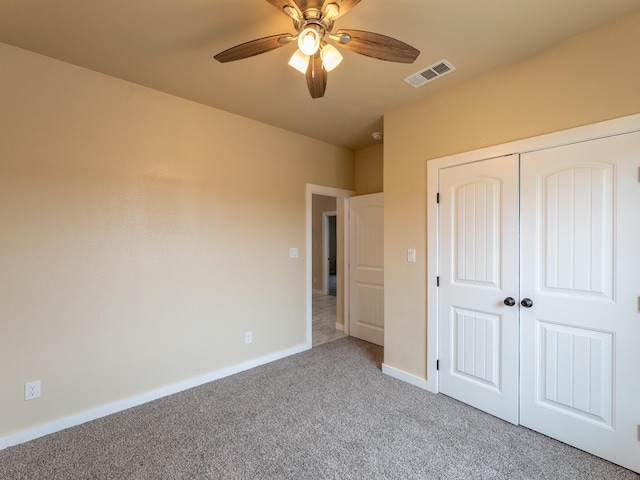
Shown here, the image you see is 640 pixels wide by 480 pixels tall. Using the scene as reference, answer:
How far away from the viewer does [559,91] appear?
193 cm

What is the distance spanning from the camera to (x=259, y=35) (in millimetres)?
1830

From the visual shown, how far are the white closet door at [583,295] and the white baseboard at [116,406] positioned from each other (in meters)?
2.49

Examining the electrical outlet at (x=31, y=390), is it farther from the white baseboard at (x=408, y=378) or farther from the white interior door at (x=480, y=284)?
the white interior door at (x=480, y=284)

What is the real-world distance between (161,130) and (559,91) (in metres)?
3.04

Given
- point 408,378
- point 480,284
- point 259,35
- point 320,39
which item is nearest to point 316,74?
point 320,39

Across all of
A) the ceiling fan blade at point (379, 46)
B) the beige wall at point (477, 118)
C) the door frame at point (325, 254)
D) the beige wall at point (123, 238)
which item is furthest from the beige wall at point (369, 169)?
the door frame at point (325, 254)

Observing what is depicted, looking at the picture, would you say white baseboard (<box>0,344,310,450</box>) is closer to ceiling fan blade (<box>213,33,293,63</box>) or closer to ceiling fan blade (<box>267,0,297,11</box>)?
ceiling fan blade (<box>213,33,293,63</box>)

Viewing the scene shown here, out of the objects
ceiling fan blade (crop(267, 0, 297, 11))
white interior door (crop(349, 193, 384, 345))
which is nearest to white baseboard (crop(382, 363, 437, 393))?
white interior door (crop(349, 193, 384, 345))

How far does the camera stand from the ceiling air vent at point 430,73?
2.14 meters

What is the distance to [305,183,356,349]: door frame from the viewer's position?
142 inches

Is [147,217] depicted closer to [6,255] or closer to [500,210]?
[6,255]

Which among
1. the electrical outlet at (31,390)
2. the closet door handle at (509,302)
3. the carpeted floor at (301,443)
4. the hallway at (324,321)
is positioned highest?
the closet door handle at (509,302)

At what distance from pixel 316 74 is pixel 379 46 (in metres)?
0.37

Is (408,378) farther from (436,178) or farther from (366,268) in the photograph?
(436,178)
